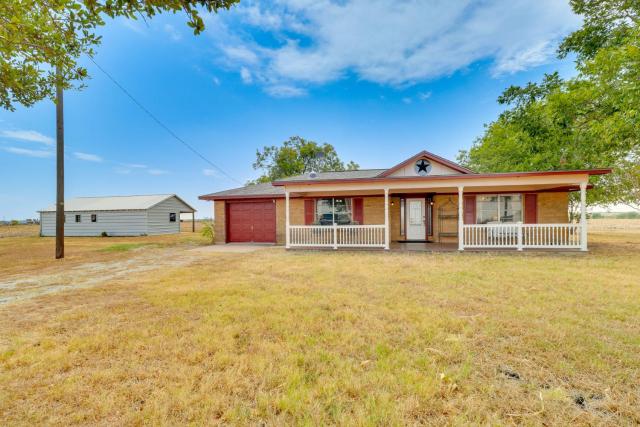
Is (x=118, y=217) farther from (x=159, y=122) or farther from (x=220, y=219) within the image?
(x=220, y=219)

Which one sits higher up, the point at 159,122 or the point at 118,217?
the point at 159,122

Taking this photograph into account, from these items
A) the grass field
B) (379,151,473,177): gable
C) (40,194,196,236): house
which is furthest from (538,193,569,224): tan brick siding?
(40,194,196,236): house

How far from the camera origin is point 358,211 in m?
13.3

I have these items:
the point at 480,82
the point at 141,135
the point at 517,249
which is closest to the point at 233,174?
the point at 141,135

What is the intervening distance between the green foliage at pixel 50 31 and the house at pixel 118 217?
1823 centimetres

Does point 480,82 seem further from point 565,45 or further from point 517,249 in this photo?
point 517,249

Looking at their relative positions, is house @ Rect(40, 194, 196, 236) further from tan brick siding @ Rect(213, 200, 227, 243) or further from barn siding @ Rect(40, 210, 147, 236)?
tan brick siding @ Rect(213, 200, 227, 243)

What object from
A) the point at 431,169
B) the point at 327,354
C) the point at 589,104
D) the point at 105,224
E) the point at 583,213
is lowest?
the point at 327,354

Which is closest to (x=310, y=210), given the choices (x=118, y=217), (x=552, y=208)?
(x=552, y=208)

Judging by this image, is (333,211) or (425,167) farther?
(333,211)

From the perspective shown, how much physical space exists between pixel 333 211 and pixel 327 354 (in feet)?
34.9

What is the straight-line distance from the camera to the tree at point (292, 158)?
103ft

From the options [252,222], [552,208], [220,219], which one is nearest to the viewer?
[552,208]

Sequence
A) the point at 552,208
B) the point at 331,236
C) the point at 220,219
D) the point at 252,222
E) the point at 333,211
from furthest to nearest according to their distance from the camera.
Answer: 1. the point at 220,219
2. the point at 252,222
3. the point at 333,211
4. the point at 331,236
5. the point at 552,208
